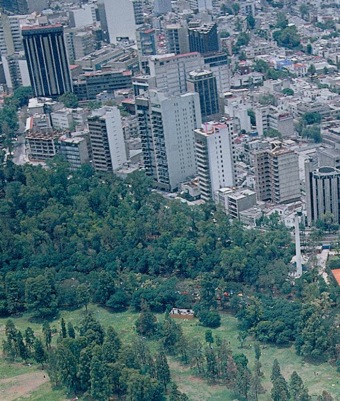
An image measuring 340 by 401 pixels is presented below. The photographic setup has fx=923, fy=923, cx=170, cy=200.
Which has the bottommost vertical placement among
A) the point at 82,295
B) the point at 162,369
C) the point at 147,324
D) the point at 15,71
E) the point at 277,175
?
the point at 147,324

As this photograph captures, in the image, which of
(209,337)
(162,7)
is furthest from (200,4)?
(209,337)

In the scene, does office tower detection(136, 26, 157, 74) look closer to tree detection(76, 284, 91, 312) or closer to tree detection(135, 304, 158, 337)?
tree detection(76, 284, 91, 312)

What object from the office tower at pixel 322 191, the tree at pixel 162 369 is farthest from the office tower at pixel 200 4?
the tree at pixel 162 369

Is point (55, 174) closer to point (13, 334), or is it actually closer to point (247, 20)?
point (13, 334)

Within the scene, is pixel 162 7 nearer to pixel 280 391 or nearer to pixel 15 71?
pixel 15 71

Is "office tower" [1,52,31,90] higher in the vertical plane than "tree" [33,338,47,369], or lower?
higher

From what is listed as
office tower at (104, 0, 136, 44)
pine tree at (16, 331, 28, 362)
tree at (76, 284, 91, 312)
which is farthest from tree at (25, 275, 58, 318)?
office tower at (104, 0, 136, 44)

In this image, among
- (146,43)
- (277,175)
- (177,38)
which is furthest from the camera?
(146,43)
